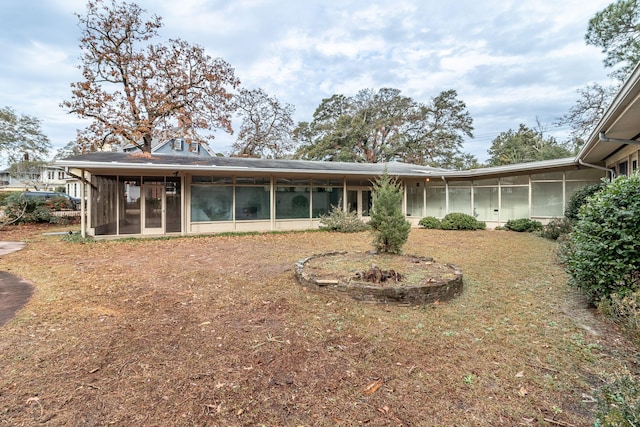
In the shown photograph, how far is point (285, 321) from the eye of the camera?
363 cm

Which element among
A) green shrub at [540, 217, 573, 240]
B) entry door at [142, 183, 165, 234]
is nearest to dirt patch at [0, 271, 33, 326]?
entry door at [142, 183, 165, 234]

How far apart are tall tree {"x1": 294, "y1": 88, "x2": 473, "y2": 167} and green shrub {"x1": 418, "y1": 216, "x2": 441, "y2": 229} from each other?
13.8 metres

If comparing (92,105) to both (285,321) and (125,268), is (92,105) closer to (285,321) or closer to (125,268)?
(125,268)

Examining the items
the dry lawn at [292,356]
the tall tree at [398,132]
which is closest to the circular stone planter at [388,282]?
the dry lawn at [292,356]

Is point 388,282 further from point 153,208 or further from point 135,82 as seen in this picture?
point 135,82

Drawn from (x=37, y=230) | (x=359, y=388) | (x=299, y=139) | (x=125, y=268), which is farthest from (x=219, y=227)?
(x=299, y=139)

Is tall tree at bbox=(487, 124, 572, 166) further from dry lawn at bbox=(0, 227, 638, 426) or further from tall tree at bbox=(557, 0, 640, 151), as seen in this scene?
dry lawn at bbox=(0, 227, 638, 426)

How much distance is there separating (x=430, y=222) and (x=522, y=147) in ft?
71.0

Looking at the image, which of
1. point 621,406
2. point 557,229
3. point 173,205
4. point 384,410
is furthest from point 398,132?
point 621,406

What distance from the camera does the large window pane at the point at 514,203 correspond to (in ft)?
42.5

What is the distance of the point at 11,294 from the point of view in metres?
4.55

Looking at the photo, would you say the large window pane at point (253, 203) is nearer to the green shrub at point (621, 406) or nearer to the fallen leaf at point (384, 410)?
the fallen leaf at point (384, 410)

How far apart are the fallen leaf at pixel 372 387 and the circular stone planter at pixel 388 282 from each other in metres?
1.79

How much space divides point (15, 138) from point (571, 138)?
3714 cm
